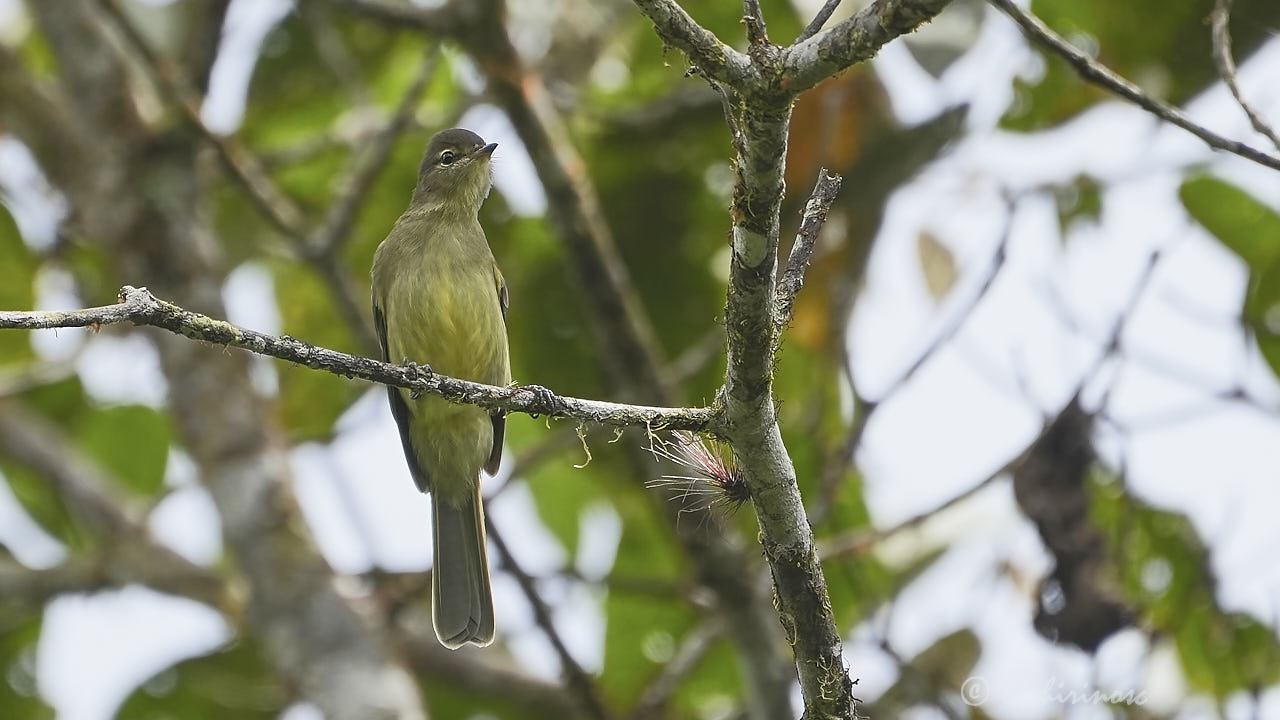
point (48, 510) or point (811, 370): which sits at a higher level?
point (48, 510)

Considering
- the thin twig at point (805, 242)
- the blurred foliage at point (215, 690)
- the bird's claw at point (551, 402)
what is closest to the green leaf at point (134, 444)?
the blurred foliage at point (215, 690)

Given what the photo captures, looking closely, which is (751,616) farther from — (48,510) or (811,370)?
(48,510)

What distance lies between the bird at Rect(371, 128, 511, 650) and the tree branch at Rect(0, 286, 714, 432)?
159 centimetres

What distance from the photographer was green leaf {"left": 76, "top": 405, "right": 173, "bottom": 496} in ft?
21.6

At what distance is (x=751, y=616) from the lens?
5133mm

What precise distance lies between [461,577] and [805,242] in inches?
103

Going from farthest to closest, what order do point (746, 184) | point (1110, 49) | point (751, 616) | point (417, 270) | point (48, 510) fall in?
point (48, 510)
point (1110, 49)
point (751, 616)
point (417, 270)
point (746, 184)

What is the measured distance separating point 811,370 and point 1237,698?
215 centimetres

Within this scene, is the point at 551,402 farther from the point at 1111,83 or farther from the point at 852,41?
the point at 1111,83

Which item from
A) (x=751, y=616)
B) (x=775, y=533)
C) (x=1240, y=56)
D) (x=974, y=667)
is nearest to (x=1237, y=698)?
(x=974, y=667)

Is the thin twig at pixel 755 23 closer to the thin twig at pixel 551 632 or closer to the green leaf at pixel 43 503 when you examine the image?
the thin twig at pixel 551 632

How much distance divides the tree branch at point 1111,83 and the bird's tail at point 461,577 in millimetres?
2803

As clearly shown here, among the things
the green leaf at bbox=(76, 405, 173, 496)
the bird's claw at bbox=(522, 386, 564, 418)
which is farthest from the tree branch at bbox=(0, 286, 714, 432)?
the green leaf at bbox=(76, 405, 173, 496)

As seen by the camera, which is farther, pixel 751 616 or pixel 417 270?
pixel 751 616
